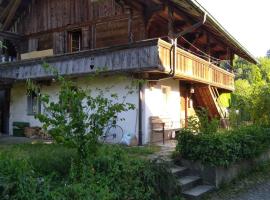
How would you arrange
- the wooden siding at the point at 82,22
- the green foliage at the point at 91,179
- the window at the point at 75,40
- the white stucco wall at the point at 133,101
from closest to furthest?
the green foliage at the point at 91,179 → the white stucco wall at the point at 133,101 → the wooden siding at the point at 82,22 → the window at the point at 75,40

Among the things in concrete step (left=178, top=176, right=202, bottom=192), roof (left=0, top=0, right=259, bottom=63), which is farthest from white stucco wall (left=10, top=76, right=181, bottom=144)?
concrete step (left=178, top=176, right=202, bottom=192)

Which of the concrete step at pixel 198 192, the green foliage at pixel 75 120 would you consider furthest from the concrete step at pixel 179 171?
the green foliage at pixel 75 120

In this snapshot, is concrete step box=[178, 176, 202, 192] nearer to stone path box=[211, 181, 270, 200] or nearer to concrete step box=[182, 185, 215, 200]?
concrete step box=[182, 185, 215, 200]

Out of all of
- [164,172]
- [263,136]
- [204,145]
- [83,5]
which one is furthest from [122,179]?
[83,5]

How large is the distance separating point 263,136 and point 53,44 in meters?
11.4

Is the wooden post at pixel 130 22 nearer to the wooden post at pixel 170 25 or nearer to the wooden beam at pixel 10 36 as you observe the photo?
the wooden post at pixel 170 25

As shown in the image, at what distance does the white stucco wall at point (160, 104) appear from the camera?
1427 centimetres

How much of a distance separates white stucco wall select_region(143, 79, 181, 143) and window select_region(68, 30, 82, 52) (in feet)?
16.5

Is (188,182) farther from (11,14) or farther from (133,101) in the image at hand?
(11,14)

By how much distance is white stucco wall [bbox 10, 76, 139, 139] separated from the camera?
1431 centimetres

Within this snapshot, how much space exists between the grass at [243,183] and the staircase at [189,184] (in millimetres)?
225

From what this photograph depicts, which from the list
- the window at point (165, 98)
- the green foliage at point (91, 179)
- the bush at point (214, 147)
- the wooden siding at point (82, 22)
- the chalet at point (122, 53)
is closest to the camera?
the green foliage at point (91, 179)

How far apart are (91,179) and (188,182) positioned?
135 inches

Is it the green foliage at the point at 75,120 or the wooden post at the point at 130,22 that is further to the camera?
the wooden post at the point at 130,22
